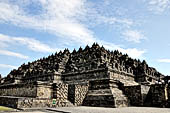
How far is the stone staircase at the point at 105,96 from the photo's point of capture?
18.3 metres

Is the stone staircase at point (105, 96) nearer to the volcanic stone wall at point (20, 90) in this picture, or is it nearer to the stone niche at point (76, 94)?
the stone niche at point (76, 94)

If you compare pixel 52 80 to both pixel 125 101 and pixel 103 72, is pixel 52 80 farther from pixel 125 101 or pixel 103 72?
pixel 125 101

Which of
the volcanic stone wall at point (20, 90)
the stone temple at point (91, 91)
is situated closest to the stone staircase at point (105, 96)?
the stone temple at point (91, 91)

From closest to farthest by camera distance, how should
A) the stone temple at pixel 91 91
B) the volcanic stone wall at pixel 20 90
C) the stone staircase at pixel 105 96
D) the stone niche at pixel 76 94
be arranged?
the stone temple at pixel 91 91 < the stone staircase at pixel 105 96 < the volcanic stone wall at pixel 20 90 < the stone niche at pixel 76 94

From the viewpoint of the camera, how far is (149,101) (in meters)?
19.6

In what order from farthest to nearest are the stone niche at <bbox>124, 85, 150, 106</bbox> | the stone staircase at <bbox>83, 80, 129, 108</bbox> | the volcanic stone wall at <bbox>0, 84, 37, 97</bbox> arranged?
the stone niche at <bbox>124, 85, 150, 106</bbox>, the volcanic stone wall at <bbox>0, 84, 37, 97</bbox>, the stone staircase at <bbox>83, 80, 129, 108</bbox>

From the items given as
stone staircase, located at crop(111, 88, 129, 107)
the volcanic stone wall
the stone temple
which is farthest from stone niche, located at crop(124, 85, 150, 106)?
the volcanic stone wall

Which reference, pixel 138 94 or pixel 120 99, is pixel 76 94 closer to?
pixel 120 99

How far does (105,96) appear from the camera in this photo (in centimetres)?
1900

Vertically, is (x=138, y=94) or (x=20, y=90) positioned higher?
(x=20, y=90)

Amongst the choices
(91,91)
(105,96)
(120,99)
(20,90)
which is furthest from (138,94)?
(20,90)

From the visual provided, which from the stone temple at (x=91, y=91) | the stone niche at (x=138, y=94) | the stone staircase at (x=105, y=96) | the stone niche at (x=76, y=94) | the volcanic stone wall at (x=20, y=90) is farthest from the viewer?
the stone niche at (x=138, y=94)

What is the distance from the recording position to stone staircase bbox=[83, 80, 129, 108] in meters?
18.3

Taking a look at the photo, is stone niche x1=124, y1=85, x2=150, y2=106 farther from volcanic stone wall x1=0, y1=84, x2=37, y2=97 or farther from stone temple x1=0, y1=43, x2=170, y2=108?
volcanic stone wall x1=0, y1=84, x2=37, y2=97
